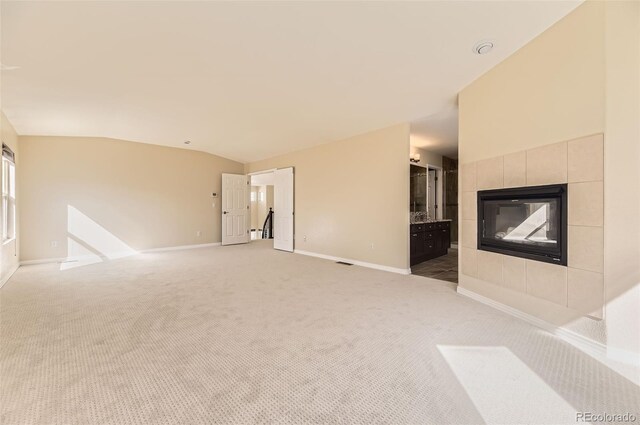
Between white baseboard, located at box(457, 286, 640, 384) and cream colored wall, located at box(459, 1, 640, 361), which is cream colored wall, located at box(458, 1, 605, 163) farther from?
white baseboard, located at box(457, 286, 640, 384)

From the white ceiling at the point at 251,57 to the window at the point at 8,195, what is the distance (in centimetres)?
71

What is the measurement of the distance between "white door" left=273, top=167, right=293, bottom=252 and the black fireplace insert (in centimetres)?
479

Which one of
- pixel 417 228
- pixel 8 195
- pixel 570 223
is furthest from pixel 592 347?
pixel 8 195

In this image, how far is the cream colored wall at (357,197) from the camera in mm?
4848

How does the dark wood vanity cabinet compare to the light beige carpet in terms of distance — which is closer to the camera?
the light beige carpet

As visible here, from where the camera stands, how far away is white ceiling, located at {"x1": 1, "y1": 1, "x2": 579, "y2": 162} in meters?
2.30

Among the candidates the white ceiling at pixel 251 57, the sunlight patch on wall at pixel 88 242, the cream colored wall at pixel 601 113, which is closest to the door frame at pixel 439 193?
the white ceiling at pixel 251 57

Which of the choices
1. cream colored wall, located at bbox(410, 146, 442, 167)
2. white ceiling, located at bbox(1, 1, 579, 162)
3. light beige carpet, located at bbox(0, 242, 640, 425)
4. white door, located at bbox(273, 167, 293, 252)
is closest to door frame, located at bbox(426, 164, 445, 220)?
cream colored wall, located at bbox(410, 146, 442, 167)

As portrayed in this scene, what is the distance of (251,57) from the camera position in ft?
9.81

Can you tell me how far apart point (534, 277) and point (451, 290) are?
47.9 inches

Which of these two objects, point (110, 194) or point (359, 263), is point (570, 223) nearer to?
point (359, 263)

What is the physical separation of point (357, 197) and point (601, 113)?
Answer: 376cm

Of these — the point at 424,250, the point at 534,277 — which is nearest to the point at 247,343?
the point at 534,277

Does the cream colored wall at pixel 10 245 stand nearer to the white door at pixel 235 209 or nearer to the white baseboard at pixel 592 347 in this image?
the white door at pixel 235 209
